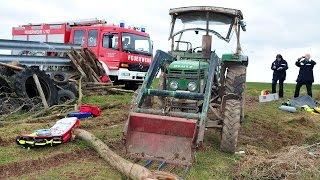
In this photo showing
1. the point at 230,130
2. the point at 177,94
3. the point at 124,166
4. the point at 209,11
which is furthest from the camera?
the point at 209,11

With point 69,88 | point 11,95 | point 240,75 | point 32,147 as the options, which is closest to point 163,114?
point 32,147

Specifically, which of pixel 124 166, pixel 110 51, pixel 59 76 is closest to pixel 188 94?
pixel 124 166

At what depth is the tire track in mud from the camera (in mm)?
5673

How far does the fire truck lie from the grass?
257cm

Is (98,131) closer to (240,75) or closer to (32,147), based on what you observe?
(32,147)

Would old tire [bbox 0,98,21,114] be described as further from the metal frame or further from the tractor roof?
the tractor roof

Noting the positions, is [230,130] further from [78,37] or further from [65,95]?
[78,37]

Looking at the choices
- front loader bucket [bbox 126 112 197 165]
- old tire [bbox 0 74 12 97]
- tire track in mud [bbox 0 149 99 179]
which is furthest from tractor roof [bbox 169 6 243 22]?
old tire [bbox 0 74 12 97]

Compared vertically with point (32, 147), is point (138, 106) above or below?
above

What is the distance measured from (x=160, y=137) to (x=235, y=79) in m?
3.37

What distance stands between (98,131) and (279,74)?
31.2 ft

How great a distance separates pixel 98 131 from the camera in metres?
8.29

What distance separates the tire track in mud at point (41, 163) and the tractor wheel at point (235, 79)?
11.9 feet

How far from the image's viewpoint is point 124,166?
5.61 metres
